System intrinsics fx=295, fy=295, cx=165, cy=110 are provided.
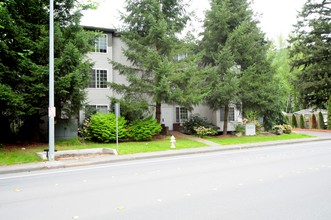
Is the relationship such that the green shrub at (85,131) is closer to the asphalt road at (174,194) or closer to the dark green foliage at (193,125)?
the dark green foliage at (193,125)

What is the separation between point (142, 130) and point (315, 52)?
25.2 metres

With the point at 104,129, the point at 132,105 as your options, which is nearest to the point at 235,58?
the point at 132,105

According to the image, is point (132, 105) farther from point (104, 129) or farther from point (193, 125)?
point (193, 125)

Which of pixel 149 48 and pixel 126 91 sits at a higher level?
pixel 149 48

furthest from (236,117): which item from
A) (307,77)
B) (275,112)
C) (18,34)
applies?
(18,34)

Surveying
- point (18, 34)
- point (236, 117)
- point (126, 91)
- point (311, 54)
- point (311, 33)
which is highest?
point (311, 33)

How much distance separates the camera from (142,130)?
20469 mm

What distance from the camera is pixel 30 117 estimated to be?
18.6 metres

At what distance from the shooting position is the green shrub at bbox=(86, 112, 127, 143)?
63.5 ft

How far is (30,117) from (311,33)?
110ft

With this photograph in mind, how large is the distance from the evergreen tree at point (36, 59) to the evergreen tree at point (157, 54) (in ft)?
15.1

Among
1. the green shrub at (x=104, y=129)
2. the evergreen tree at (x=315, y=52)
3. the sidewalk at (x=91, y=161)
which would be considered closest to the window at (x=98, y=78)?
the green shrub at (x=104, y=129)

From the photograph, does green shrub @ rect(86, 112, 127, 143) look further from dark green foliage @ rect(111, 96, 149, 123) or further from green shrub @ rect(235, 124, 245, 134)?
green shrub @ rect(235, 124, 245, 134)

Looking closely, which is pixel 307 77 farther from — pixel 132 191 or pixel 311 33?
pixel 132 191
